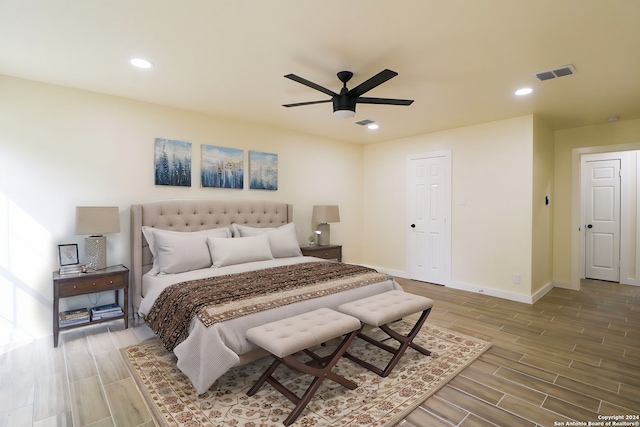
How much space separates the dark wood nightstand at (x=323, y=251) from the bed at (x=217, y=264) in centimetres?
49

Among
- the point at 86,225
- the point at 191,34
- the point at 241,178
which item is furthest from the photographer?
the point at 241,178

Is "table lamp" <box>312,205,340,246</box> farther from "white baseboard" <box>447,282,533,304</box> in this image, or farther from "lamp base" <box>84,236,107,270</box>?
"lamp base" <box>84,236,107,270</box>

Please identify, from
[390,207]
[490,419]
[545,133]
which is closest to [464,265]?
[390,207]

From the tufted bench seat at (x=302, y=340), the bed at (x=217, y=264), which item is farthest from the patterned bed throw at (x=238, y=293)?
the tufted bench seat at (x=302, y=340)

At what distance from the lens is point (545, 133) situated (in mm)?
4598

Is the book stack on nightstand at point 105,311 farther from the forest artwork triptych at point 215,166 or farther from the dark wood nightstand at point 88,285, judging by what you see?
the forest artwork triptych at point 215,166

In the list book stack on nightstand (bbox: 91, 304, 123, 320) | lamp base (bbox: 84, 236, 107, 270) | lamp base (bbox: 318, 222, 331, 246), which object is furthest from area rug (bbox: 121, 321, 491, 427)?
lamp base (bbox: 318, 222, 331, 246)

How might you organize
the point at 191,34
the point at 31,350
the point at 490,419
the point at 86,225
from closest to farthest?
1. the point at 490,419
2. the point at 191,34
3. the point at 31,350
4. the point at 86,225

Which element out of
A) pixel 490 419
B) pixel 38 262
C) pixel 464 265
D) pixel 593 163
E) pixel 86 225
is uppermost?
pixel 593 163

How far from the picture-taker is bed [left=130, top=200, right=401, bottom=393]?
212cm

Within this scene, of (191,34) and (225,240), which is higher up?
(191,34)

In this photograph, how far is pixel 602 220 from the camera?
556cm

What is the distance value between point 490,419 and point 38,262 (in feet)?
13.2

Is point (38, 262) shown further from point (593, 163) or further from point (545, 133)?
point (593, 163)
